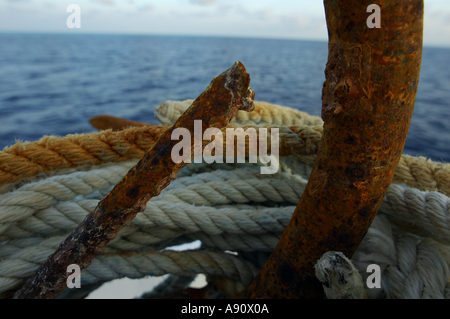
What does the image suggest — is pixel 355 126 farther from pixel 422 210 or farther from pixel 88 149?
pixel 88 149

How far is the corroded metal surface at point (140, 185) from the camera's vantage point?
54 centimetres

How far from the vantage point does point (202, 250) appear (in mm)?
1206

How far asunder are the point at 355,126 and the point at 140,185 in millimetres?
434

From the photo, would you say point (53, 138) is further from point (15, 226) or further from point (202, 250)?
point (202, 250)

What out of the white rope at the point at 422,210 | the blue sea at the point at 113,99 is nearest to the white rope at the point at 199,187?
the white rope at the point at 422,210

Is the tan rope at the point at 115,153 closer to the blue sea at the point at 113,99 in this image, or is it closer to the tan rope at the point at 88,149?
the tan rope at the point at 88,149

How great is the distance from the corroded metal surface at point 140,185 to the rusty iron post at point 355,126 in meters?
0.19

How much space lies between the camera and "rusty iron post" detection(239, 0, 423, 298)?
55 centimetres

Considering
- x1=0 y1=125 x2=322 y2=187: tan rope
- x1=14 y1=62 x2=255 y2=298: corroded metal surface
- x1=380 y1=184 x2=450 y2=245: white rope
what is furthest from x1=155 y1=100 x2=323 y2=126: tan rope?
x1=14 y1=62 x2=255 y2=298: corroded metal surface

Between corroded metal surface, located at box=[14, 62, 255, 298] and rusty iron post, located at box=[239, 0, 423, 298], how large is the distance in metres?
0.19

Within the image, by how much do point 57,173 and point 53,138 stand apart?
0.13 m

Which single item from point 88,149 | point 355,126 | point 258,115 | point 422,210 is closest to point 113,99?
point 258,115

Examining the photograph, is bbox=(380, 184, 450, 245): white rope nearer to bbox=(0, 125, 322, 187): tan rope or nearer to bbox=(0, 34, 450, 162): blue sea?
bbox=(0, 125, 322, 187): tan rope
